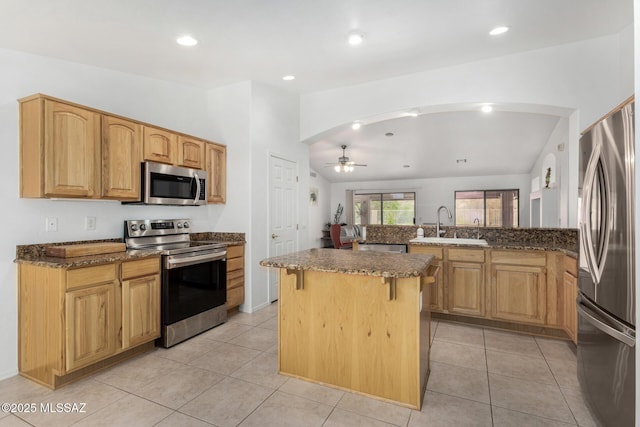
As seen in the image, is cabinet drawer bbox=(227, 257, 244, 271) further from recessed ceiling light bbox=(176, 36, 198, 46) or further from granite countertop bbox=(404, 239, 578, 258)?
recessed ceiling light bbox=(176, 36, 198, 46)

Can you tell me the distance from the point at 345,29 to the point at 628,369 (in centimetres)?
288

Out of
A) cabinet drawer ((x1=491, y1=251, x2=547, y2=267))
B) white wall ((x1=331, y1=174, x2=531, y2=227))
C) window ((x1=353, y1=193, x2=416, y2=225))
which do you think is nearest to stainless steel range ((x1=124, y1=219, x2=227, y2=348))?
cabinet drawer ((x1=491, y1=251, x2=547, y2=267))

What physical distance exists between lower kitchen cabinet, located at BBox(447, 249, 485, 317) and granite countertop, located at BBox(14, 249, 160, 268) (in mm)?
3049

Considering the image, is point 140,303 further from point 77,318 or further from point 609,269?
point 609,269

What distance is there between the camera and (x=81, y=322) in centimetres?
229

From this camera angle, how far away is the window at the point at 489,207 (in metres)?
8.65

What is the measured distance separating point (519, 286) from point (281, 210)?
2.91m

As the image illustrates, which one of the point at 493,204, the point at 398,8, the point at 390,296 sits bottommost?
the point at 390,296

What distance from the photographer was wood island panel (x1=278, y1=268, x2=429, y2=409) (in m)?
2.01

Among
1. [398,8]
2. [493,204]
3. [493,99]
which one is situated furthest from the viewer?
[493,204]

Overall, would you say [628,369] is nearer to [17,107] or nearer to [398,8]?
[398,8]

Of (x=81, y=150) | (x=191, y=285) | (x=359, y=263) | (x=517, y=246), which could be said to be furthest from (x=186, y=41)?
(x=517, y=246)

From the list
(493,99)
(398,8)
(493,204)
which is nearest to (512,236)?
(493,99)

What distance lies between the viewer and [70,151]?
8.20 feet
